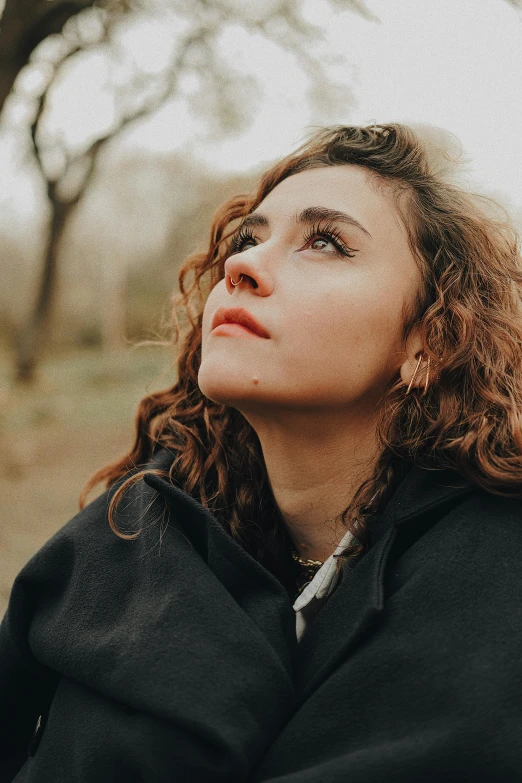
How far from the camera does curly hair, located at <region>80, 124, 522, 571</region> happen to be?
1864mm

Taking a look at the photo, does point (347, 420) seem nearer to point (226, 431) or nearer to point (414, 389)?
point (414, 389)

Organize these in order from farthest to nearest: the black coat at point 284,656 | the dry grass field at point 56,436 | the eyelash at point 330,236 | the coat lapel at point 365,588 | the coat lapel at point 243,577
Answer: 1. the dry grass field at point 56,436
2. the eyelash at point 330,236
3. the coat lapel at point 243,577
4. the coat lapel at point 365,588
5. the black coat at point 284,656

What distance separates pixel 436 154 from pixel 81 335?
1300 centimetres

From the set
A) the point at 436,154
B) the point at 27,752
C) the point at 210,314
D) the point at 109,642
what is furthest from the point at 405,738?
the point at 436,154

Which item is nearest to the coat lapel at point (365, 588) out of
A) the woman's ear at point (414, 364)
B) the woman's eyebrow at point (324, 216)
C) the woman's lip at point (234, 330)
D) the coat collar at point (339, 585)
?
the coat collar at point (339, 585)

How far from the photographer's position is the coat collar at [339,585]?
5.34ft

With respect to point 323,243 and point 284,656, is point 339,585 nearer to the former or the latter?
point 284,656

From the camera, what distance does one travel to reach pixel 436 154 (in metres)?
2.29

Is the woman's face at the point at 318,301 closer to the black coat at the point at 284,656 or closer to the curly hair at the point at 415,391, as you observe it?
the curly hair at the point at 415,391

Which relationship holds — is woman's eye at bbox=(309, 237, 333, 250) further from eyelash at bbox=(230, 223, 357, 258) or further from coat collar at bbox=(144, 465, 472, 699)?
coat collar at bbox=(144, 465, 472, 699)

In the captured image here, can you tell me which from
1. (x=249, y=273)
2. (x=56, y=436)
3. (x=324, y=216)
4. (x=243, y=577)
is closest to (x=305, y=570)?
(x=243, y=577)

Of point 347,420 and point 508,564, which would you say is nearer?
point 508,564

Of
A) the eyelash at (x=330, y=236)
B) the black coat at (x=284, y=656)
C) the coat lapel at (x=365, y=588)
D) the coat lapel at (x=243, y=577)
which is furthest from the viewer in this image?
the eyelash at (x=330, y=236)

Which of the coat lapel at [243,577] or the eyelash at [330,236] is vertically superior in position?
the eyelash at [330,236]
